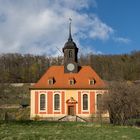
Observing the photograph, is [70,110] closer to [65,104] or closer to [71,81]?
[65,104]

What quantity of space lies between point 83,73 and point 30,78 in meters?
52.1

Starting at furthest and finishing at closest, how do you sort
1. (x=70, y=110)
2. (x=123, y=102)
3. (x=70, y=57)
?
(x=70, y=57)
(x=70, y=110)
(x=123, y=102)

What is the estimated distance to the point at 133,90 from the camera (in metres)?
41.8

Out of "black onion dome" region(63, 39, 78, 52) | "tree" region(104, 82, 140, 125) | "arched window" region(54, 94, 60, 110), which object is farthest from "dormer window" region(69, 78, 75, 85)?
"tree" region(104, 82, 140, 125)

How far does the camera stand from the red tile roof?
2219 inches

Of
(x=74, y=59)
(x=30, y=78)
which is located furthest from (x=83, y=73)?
(x=30, y=78)

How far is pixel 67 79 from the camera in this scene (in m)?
57.5

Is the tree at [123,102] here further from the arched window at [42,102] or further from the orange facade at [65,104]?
the arched window at [42,102]

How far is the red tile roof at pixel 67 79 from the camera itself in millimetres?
56375

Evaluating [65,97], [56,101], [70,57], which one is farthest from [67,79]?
[70,57]

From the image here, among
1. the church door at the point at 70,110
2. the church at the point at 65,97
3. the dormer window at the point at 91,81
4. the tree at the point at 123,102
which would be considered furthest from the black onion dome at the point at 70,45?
the tree at the point at 123,102

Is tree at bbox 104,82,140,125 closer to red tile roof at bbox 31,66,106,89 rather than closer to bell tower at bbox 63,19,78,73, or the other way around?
red tile roof at bbox 31,66,106,89

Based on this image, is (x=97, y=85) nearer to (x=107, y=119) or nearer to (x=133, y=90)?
(x=107, y=119)

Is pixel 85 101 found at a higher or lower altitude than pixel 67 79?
lower
